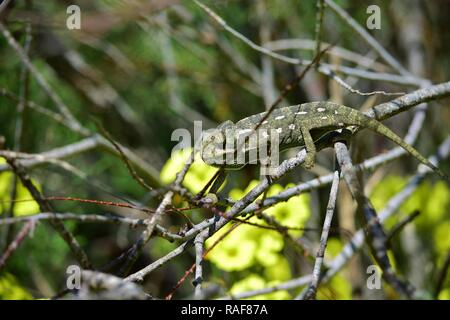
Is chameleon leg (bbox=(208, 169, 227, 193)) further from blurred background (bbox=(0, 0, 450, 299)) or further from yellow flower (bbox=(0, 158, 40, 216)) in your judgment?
yellow flower (bbox=(0, 158, 40, 216))

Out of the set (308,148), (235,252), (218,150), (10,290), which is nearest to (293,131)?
(308,148)

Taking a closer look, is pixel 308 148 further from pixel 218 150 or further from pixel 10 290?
pixel 10 290

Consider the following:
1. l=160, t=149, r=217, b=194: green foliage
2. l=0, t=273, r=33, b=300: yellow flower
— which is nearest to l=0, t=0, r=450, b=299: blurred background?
l=160, t=149, r=217, b=194: green foliage

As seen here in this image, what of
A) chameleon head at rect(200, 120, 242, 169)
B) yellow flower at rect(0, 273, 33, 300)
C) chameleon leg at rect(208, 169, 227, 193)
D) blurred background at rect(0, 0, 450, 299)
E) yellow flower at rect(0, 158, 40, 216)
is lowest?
yellow flower at rect(0, 273, 33, 300)

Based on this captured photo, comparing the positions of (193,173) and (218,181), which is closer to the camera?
(218,181)

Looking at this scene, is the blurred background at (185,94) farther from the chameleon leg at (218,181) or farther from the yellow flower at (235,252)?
the chameleon leg at (218,181)
